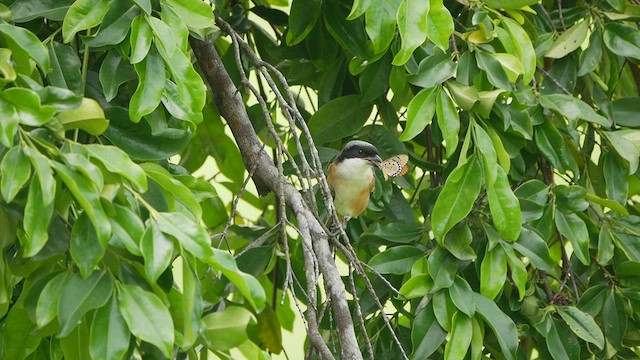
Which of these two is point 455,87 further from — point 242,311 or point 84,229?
point 84,229

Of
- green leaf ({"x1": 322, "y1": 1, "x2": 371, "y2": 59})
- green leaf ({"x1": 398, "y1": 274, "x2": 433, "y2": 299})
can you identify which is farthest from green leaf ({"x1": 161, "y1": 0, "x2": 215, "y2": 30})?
green leaf ({"x1": 398, "y1": 274, "x2": 433, "y2": 299})

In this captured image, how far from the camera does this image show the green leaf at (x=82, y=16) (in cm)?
160

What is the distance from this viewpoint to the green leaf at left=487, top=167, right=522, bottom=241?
196cm

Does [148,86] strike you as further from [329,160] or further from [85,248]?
[329,160]

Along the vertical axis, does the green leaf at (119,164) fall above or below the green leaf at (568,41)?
above

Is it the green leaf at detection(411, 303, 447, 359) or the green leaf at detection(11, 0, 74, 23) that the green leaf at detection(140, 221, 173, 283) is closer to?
the green leaf at detection(11, 0, 74, 23)

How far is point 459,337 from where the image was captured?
2084 millimetres

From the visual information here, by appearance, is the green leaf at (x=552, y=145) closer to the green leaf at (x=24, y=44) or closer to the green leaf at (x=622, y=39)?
the green leaf at (x=622, y=39)

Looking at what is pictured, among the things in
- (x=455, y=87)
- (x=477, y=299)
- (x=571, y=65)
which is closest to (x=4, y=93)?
(x=455, y=87)

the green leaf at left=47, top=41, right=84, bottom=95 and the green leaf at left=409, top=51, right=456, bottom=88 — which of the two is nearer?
the green leaf at left=47, top=41, right=84, bottom=95

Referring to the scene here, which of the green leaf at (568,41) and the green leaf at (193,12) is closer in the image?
the green leaf at (193,12)

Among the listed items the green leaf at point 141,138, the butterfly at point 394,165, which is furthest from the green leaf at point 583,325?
the green leaf at point 141,138

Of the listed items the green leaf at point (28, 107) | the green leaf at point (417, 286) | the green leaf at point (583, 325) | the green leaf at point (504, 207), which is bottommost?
the green leaf at point (583, 325)

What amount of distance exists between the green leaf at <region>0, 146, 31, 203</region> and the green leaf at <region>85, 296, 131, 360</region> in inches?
7.8
